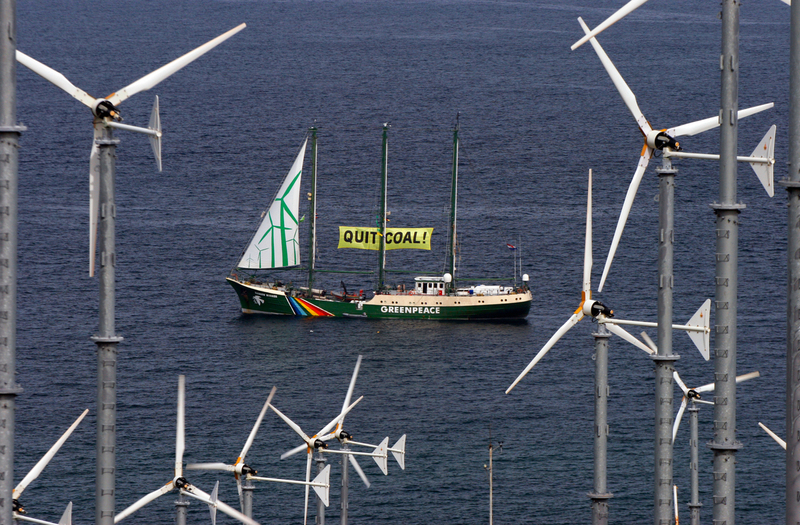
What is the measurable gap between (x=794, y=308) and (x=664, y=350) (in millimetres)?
14494

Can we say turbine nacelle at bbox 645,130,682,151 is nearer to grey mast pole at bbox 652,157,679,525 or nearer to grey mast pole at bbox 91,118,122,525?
grey mast pole at bbox 652,157,679,525

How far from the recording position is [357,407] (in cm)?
16225

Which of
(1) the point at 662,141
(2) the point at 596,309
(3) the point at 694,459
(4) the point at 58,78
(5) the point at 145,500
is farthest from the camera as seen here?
(3) the point at 694,459

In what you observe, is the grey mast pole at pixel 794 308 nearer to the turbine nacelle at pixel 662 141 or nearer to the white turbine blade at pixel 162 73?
the turbine nacelle at pixel 662 141

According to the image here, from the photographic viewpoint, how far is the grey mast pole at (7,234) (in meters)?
27.2

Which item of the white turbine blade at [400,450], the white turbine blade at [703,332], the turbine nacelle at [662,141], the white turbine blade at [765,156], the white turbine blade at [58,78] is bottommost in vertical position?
the white turbine blade at [400,450]

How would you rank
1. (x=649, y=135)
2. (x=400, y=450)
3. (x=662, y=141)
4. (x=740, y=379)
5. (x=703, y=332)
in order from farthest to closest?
(x=400, y=450) → (x=740, y=379) → (x=703, y=332) → (x=649, y=135) → (x=662, y=141)

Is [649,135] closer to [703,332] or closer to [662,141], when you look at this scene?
[662,141]

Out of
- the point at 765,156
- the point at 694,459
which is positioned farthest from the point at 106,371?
the point at 694,459

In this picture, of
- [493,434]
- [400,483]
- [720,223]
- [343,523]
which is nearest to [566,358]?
[493,434]

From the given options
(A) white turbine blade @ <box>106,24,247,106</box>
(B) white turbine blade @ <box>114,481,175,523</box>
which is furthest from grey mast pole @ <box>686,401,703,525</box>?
(A) white turbine blade @ <box>106,24,247,106</box>

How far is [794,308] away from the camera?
25.5 meters

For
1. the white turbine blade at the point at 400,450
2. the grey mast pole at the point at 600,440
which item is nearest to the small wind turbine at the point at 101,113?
the grey mast pole at the point at 600,440

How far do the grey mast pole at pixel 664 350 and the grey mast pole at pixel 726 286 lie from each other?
551 centimetres
